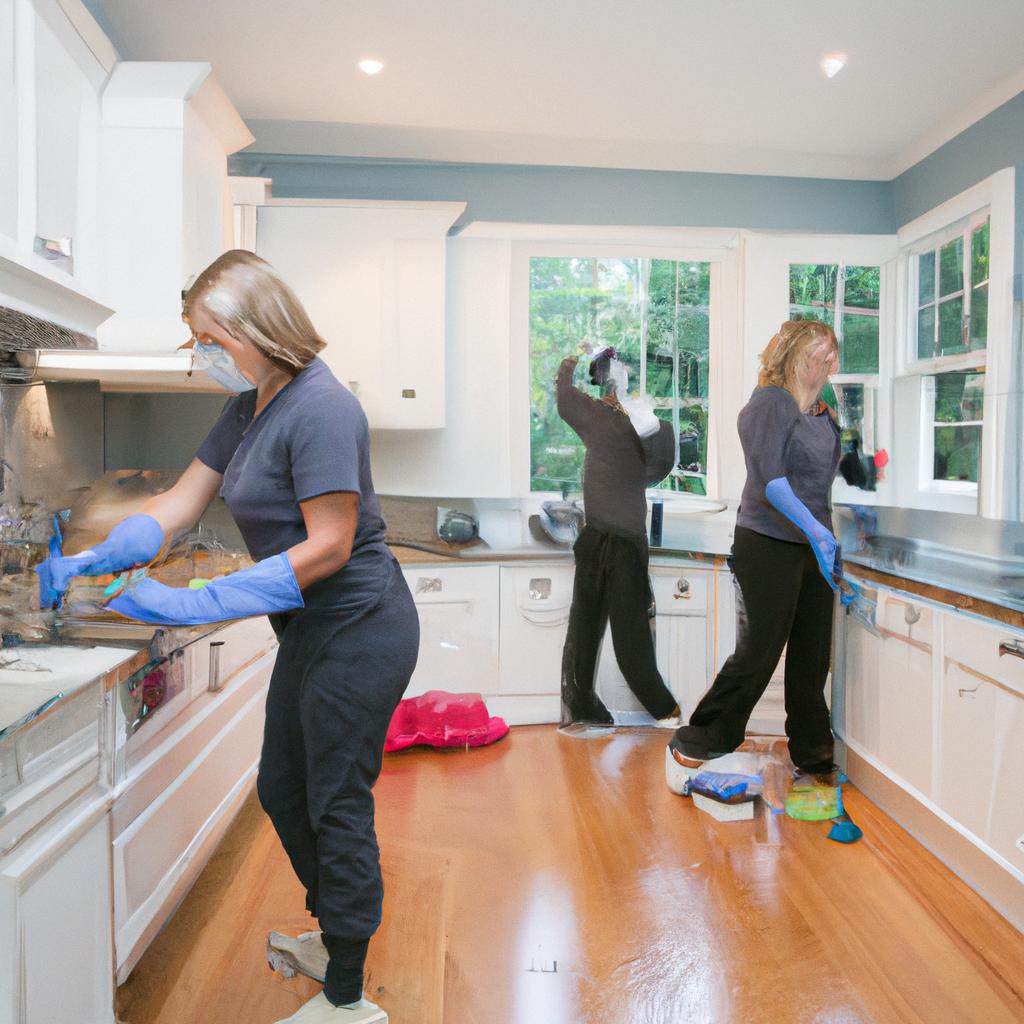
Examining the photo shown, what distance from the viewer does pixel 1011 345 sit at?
246 cm

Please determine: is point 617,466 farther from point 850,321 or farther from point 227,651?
point 227,651

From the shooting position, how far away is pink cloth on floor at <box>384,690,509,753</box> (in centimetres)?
313

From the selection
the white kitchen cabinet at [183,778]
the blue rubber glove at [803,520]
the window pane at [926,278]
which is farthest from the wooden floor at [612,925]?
the window pane at [926,278]

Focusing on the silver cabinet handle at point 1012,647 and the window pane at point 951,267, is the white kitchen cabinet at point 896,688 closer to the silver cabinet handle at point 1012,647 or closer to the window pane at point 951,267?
the silver cabinet handle at point 1012,647

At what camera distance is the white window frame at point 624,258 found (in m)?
3.37

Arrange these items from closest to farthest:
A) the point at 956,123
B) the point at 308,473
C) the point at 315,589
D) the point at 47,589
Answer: the point at 308,473 → the point at 315,589 → the point at 47,589 → the point at 956,123

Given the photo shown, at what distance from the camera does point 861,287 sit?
3.17 meters

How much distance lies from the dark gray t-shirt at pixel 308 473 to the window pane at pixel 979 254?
2223 mm

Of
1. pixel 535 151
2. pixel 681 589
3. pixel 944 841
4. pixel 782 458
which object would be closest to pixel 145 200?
pixel 535 151

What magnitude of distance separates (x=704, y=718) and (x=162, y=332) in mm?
1857

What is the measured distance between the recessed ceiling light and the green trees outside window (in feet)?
2.70

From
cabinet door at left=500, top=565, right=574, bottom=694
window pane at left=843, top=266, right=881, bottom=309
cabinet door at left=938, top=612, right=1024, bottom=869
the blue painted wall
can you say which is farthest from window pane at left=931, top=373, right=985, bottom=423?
cabinet door at left=500, top=565, right=574, bottom=694

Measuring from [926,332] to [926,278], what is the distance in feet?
0.61

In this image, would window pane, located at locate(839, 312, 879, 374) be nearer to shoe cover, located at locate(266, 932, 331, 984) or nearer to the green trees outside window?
the green trees outside window
